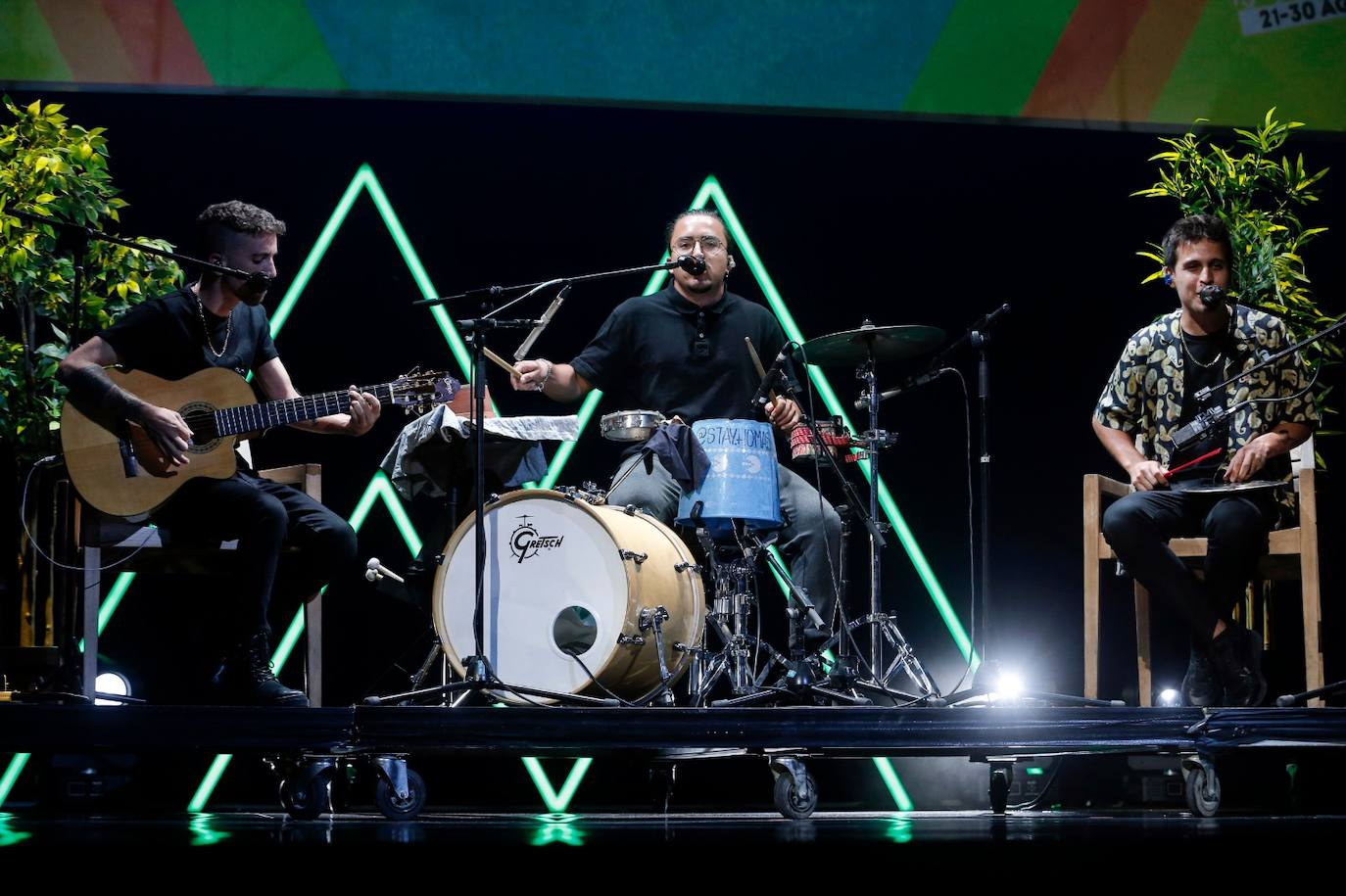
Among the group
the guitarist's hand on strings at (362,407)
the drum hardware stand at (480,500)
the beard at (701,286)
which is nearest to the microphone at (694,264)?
the drum hardware stand at (480,500)

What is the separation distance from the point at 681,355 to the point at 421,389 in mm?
1076

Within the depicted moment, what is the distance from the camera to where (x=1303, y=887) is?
230 cm

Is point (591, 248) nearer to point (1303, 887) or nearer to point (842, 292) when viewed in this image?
point (842, 292)

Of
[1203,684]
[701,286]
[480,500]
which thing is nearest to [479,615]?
[480,500]

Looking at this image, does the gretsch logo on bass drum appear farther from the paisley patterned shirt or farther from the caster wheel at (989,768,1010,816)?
the paisley patterned shirt

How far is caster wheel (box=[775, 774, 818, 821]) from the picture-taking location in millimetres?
3580

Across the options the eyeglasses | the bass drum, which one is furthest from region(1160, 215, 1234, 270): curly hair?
the bass drum

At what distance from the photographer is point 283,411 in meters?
3.82

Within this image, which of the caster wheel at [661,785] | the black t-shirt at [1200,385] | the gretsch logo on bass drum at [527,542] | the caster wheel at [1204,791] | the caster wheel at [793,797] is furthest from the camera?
the caster wheel at [661,785]

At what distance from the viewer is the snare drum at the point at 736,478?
3.83 meters

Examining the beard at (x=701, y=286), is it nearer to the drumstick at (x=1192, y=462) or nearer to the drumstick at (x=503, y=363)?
the drumstick at (x=503, y=363)

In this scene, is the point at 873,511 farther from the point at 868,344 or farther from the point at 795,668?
the point at 795,668

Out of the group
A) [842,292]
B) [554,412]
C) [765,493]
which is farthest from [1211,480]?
[554,412]

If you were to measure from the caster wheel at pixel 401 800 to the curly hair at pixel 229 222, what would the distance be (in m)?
1.63
